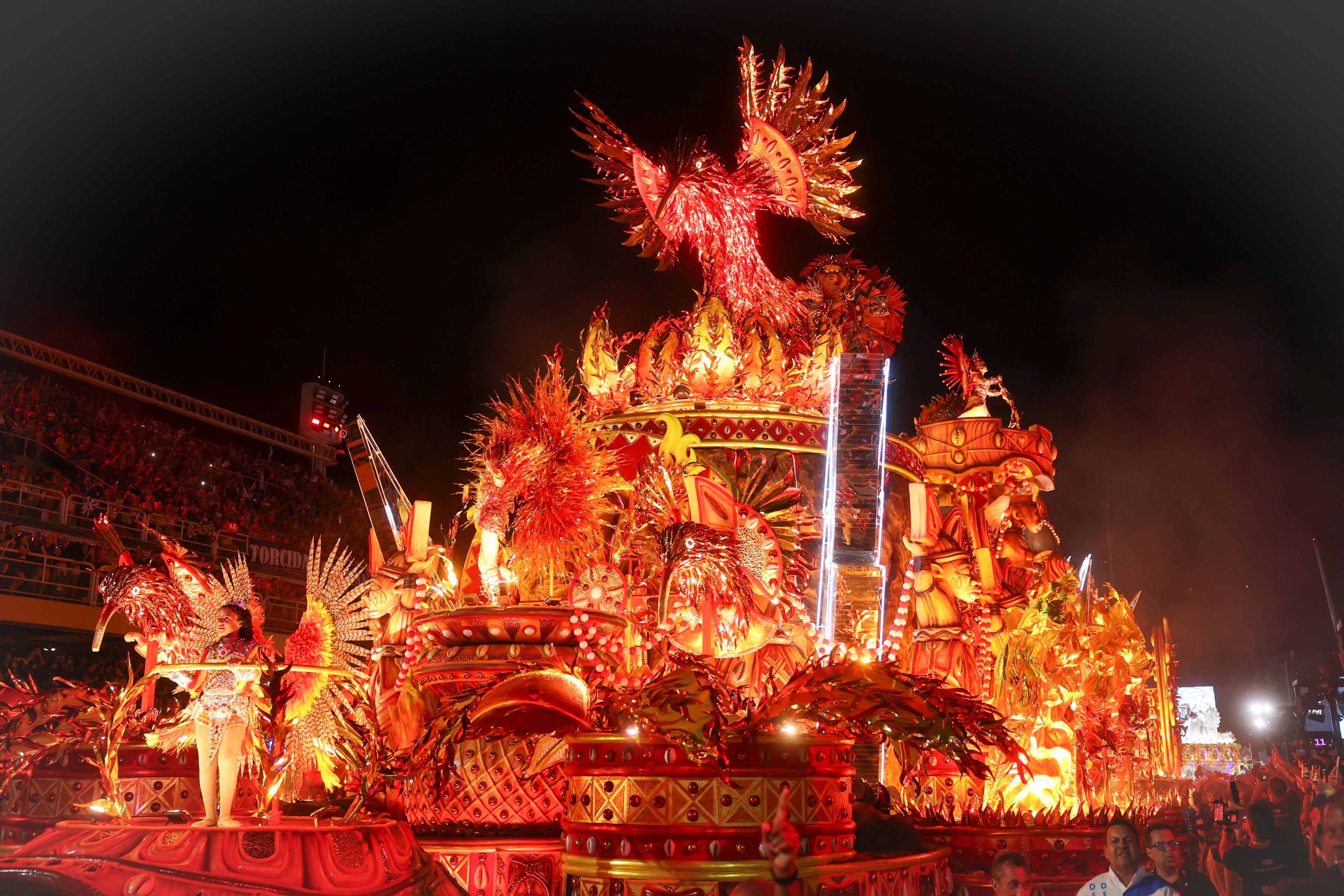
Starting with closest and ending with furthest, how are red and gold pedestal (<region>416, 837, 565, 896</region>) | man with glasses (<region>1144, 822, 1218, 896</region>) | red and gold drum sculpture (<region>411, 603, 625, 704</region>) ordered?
man with glasses (<region>1144, 822, 1218, 896</region>), red and gold pedestal (<region>416, 837, 565, 896</region>), red and gold drum sculpture (<region>411, 603, 625, 704</region>)

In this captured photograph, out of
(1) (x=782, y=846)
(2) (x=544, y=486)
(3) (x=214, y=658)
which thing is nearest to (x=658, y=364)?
(2) (x=544, y=486)

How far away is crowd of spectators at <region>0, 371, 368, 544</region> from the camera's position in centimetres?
1838

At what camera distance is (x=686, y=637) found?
877 centimetres

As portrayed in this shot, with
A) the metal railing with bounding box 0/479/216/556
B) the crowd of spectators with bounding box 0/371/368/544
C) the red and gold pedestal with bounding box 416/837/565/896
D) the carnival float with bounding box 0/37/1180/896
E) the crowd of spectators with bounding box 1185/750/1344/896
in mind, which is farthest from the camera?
the crowd of spectators with bounding box 0/371/368/544

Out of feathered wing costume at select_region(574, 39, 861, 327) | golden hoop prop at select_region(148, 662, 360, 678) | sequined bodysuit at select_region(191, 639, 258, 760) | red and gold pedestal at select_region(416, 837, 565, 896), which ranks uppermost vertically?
feathered wing costume at select_region(574, 39, 861, 327)

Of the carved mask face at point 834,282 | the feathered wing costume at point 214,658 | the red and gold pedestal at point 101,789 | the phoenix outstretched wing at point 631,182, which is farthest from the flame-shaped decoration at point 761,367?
the red and gold pedestal at point 101,789

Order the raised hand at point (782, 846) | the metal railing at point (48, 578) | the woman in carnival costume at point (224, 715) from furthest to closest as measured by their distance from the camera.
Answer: the metal railing at point (48, 578) < the woman in carnival costume at point (224, 715) < the raised hand at point (782, 846)

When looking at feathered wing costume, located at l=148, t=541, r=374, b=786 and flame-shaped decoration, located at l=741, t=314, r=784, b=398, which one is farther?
flame-shaped decoration, located at l=741, t=314, r=784, b=398

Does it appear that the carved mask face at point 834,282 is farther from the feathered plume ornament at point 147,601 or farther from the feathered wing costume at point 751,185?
the feathered plume ornament at point 147,601

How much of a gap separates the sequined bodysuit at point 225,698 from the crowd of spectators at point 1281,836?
6060 mm

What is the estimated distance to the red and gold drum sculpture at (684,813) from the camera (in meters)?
6.77

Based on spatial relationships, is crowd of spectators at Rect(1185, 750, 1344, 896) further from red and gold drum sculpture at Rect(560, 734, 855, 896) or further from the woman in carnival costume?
the woman in carnival costume

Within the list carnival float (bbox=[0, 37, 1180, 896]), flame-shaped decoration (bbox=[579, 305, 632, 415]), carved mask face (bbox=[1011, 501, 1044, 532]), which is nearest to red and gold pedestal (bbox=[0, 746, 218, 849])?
carnival float (bbox=[0, 37, 1180, 896])

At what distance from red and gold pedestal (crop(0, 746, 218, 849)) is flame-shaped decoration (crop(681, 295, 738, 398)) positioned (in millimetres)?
5753
